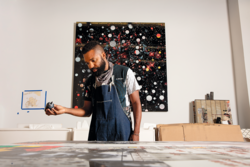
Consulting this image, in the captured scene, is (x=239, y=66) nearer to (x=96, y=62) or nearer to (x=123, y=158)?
(x=96, y=62)

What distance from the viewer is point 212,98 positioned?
274cm

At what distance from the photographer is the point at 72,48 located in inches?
115

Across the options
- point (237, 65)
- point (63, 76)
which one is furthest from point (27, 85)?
point (237, 65)

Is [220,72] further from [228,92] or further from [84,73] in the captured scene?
[84,73]

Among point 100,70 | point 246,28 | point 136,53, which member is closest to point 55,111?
point 100,70

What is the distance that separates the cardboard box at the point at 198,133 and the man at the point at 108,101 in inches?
9.1

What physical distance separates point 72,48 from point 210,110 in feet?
7.32

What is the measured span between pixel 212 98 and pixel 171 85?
0.61m

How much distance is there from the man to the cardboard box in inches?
9.1

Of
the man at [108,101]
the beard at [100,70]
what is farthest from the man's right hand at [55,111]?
the beard at [100,70]

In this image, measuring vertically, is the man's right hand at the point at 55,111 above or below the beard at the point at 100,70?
below

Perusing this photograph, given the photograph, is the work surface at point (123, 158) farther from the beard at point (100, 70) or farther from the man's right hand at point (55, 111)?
the beard at point (100, 70)

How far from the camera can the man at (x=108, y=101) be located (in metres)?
1.19

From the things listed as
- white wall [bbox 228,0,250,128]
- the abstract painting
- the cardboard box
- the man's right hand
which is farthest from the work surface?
white wall [bbox 228,0,250,128]
